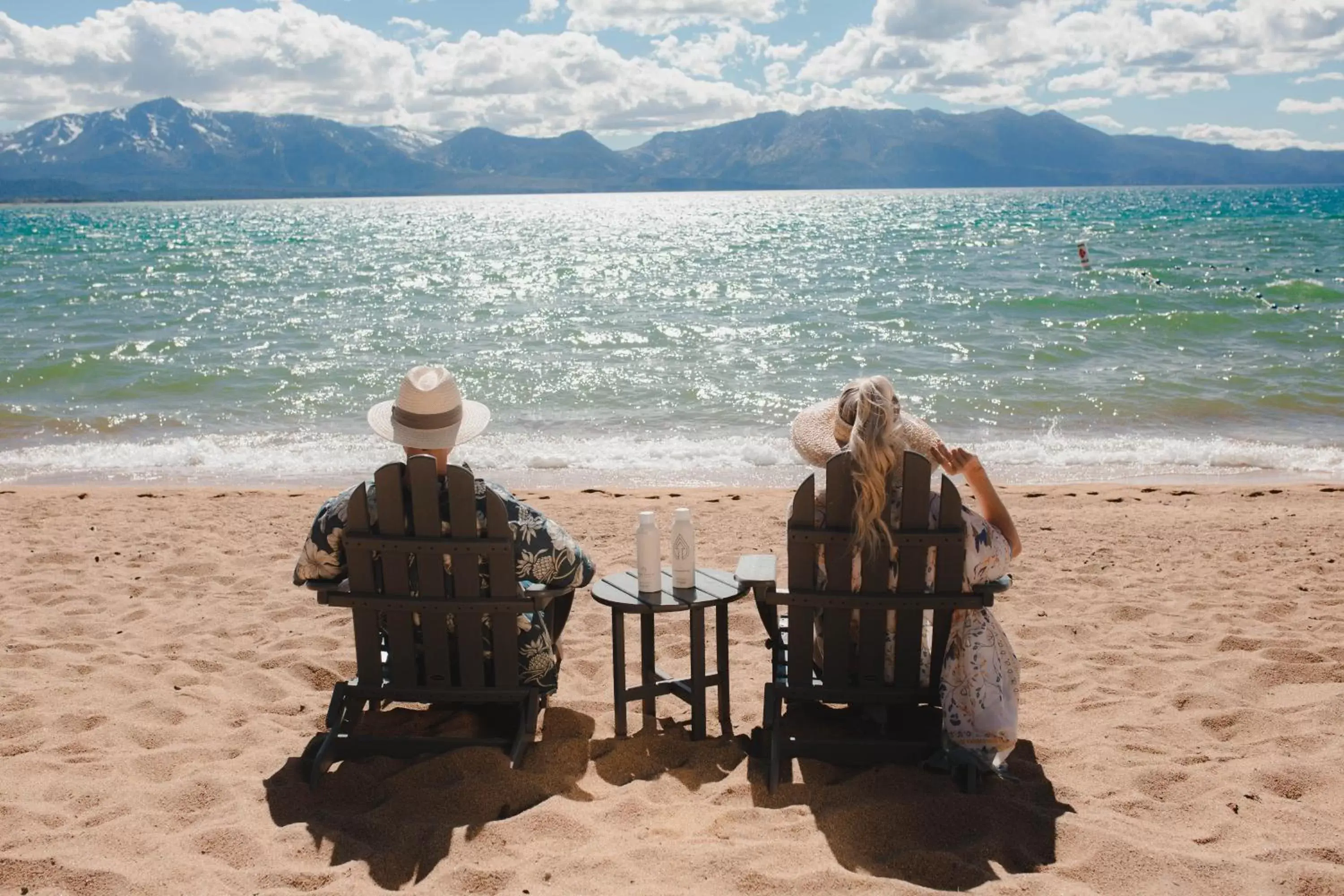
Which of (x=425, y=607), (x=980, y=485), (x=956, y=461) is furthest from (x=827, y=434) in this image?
(x=425, y=607)

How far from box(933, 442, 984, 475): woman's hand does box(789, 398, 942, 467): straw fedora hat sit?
2 cm

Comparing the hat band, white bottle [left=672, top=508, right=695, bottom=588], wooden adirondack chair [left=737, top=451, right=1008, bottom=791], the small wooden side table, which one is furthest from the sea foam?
the hat band

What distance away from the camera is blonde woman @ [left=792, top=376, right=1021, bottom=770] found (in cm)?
362

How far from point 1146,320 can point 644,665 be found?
18433 mm

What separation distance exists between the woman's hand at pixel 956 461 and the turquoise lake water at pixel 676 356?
6499 millimetres

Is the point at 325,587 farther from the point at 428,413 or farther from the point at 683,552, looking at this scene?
the point at 683,552

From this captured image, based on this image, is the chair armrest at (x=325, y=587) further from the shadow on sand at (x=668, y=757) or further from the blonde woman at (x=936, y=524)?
the blonde woman at (x=936, y=524)

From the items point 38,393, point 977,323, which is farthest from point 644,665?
point 977,323

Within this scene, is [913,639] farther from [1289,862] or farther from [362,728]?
[362,728]

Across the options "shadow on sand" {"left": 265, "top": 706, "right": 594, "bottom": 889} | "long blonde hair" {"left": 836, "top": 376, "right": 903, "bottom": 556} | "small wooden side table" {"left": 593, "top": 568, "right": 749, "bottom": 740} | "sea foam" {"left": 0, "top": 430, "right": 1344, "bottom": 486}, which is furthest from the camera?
"sea foam" {"left": 0, "top": 430, "right": 1344, "bottom": 486}

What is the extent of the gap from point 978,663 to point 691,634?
1.05m

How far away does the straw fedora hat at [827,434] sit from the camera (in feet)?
12.1

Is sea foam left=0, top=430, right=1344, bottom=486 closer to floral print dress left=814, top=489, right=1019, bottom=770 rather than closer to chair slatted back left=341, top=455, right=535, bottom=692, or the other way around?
floral print dress left=814, top=489, right=1019, bottom=770

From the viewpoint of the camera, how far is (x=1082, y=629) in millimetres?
5559
